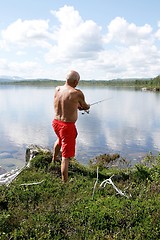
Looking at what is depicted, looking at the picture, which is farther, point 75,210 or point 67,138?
point 67,138

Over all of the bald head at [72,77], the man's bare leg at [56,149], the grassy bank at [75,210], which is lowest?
the grassy bank at [75,210]

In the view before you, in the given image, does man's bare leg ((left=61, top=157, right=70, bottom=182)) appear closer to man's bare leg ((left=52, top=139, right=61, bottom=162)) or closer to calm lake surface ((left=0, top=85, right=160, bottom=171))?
man's bare leg ((left=52, top=139, right=61, bottom=162))

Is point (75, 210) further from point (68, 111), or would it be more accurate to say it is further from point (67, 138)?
point (68, 111)

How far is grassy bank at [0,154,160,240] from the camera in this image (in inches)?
191

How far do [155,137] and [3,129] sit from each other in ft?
40.6

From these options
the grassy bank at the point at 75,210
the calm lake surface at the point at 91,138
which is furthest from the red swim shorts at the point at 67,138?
the calm lake surface at the point at 91,138

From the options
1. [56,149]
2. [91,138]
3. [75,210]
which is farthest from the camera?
[91,138]

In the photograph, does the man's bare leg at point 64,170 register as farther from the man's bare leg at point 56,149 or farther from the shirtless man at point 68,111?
the man's bare leg at point 56,149

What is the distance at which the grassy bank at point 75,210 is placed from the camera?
15.9 feet

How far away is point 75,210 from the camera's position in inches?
218

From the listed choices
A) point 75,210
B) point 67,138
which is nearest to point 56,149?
point 67,138

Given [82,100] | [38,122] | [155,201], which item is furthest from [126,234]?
[38,122]

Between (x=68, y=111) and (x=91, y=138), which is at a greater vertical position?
(x=68, y=111)

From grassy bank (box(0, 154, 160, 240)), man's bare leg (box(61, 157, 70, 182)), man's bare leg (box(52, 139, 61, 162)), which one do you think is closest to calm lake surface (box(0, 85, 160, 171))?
man's bare leg (box(52, 139, 61, 162))
